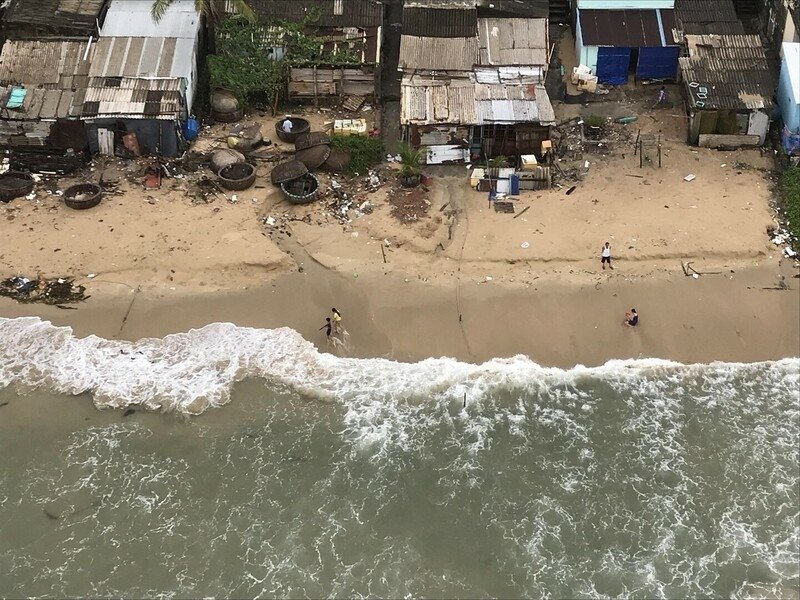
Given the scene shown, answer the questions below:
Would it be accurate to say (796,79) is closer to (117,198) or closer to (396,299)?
(396,299)

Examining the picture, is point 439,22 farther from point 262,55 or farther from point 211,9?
point 211,9

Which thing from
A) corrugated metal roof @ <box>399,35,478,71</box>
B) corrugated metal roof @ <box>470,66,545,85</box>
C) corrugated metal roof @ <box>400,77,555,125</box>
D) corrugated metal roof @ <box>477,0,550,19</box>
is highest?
corrugated metal roof @ <box>477,0,550,19</box>

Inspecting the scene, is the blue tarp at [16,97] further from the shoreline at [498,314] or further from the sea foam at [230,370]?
the sea foam at [230,370]

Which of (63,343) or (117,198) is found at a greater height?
(117,198)

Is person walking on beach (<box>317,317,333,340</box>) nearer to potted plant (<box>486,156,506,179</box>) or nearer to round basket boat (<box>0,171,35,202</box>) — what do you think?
potted plant (<box>486,156,506,179</box>)

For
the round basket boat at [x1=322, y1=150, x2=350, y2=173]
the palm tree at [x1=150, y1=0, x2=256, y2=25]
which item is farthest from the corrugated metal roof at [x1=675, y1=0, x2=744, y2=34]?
the palm tree at [x1=150, y1=0, x2=256, y2=25]

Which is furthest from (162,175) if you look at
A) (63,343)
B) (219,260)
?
(63,343)

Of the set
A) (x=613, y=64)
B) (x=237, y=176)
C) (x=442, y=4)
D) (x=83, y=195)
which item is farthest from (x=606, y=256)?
(x=83, y=195)

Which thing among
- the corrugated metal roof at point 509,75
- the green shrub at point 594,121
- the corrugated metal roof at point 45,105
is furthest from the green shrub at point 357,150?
the corrugated metal roof at point 45,105
